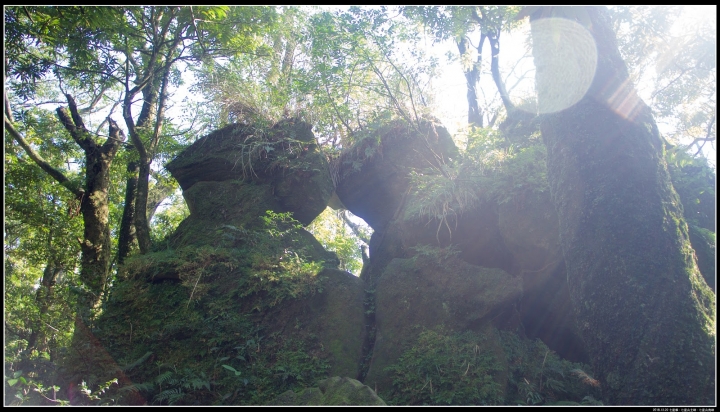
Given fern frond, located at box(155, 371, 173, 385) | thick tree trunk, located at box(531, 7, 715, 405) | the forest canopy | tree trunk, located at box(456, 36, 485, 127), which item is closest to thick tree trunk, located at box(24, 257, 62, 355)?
the forest canopy

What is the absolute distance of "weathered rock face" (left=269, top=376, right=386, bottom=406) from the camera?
15.6 ft

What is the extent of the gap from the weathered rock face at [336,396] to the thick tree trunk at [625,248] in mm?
2483

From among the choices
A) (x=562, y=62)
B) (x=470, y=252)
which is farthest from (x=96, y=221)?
(x=562, y=62)

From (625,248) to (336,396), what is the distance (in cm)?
351

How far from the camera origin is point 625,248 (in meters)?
4.82

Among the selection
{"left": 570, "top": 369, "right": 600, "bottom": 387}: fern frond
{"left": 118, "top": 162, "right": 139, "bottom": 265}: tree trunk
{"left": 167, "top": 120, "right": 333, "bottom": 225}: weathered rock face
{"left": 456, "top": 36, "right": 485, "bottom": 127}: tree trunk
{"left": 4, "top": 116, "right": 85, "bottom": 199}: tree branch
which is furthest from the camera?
{"left": 456, "top": 36, "right": 485, "bottom": 127}: tree trunk

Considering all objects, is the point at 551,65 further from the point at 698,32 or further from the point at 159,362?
the point at 698,32

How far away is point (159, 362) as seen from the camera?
21.3 ft

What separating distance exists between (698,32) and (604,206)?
896 centimetres

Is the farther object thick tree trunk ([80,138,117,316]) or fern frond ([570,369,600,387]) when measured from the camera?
thick tree trunk ([80,138,117,316])

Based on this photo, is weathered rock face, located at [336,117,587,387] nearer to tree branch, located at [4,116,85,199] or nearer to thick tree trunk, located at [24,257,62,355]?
tree branch, located at [4,116,85,199]

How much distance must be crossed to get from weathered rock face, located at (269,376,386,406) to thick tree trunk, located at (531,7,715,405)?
2.48 meters

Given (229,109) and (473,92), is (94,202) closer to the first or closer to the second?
(229,109)

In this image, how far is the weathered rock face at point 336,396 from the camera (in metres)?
4.77
